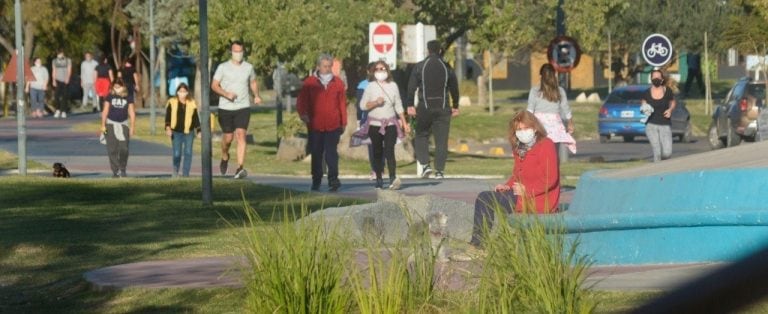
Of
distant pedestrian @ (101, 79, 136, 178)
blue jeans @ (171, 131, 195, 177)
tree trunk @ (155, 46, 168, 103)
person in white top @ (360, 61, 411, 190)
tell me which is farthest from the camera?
tree trunk @ (155, 46, 168, 103)

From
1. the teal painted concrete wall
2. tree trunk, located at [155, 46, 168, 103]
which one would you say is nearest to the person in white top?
the teal painted concrete wall

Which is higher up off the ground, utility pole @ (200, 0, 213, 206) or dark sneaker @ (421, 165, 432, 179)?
utility pole @ (200, 0, 213, 206)

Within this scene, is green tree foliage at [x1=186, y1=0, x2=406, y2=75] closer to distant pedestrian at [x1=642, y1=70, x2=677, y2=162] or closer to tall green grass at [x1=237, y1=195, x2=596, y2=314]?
distant pedestrian at [x1=642, y1=70, x2=677, y2=162]

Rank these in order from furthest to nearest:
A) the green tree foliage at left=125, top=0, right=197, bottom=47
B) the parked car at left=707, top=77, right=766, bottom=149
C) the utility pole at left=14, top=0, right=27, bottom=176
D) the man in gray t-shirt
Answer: the green tree foliage at left=125, top=0, right=197, bottom=47
the parked car at left=707, top=77, right=766, bottom=149
the utility pole at left=14, top=0, right=27, bottom=176
the man in gray t-shirt

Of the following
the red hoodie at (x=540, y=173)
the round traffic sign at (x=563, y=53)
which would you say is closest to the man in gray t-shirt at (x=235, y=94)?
the round traffic sign at (x=563, y=53)

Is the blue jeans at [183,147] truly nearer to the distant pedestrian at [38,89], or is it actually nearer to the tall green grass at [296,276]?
the tall green grass at [296,276]

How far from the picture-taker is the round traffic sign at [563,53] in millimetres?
28534

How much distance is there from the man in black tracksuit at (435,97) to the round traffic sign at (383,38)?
3817 mm

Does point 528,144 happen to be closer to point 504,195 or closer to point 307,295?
point 504,195

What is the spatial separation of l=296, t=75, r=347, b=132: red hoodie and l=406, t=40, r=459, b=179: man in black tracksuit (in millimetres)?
2352

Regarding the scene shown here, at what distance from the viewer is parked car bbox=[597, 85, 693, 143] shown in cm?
3994

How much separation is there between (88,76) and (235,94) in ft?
103

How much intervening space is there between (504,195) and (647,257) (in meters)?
1.71

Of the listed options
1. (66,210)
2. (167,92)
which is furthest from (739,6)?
(66,210)
